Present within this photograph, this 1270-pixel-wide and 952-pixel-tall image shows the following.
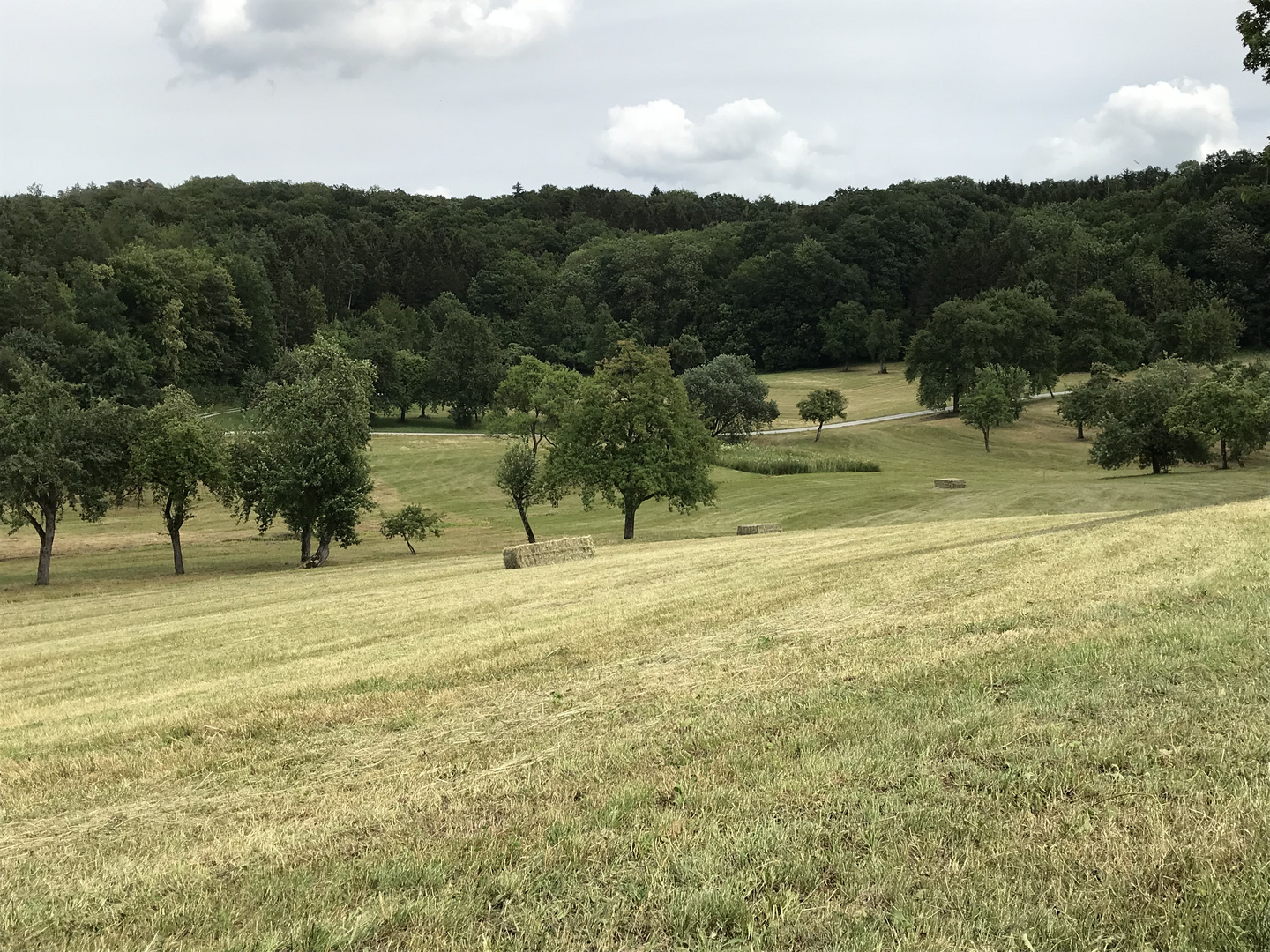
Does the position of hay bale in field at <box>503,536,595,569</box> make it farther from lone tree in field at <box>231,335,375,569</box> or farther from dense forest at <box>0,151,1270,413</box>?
dense forest at <box>0,151,1270,413</box>

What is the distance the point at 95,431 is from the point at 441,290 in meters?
127

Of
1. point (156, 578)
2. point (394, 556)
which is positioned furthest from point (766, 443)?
point (156, 578)

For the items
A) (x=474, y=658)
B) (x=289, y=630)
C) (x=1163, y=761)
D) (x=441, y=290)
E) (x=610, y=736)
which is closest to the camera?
(x=1163, y=761)

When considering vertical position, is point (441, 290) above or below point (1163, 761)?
above

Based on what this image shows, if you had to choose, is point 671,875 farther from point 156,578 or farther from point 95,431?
point 95,431

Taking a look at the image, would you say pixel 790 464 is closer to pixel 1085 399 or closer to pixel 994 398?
pixel 994 398

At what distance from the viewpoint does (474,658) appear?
564 inches

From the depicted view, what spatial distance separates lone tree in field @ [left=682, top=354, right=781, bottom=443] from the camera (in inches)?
3952

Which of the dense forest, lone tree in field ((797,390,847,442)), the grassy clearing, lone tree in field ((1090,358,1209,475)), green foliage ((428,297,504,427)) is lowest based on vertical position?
the grassy clearing

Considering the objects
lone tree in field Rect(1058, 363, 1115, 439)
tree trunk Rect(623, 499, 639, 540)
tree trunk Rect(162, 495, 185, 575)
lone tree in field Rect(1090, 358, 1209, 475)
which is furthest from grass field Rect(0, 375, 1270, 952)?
lone tree in field Rect(1058, 363, 1115, 439)

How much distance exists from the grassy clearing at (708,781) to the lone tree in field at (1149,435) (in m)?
45.8

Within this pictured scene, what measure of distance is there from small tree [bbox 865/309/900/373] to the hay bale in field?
111 m

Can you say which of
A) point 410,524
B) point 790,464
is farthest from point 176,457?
point 790,464

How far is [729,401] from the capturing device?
100562 mm
